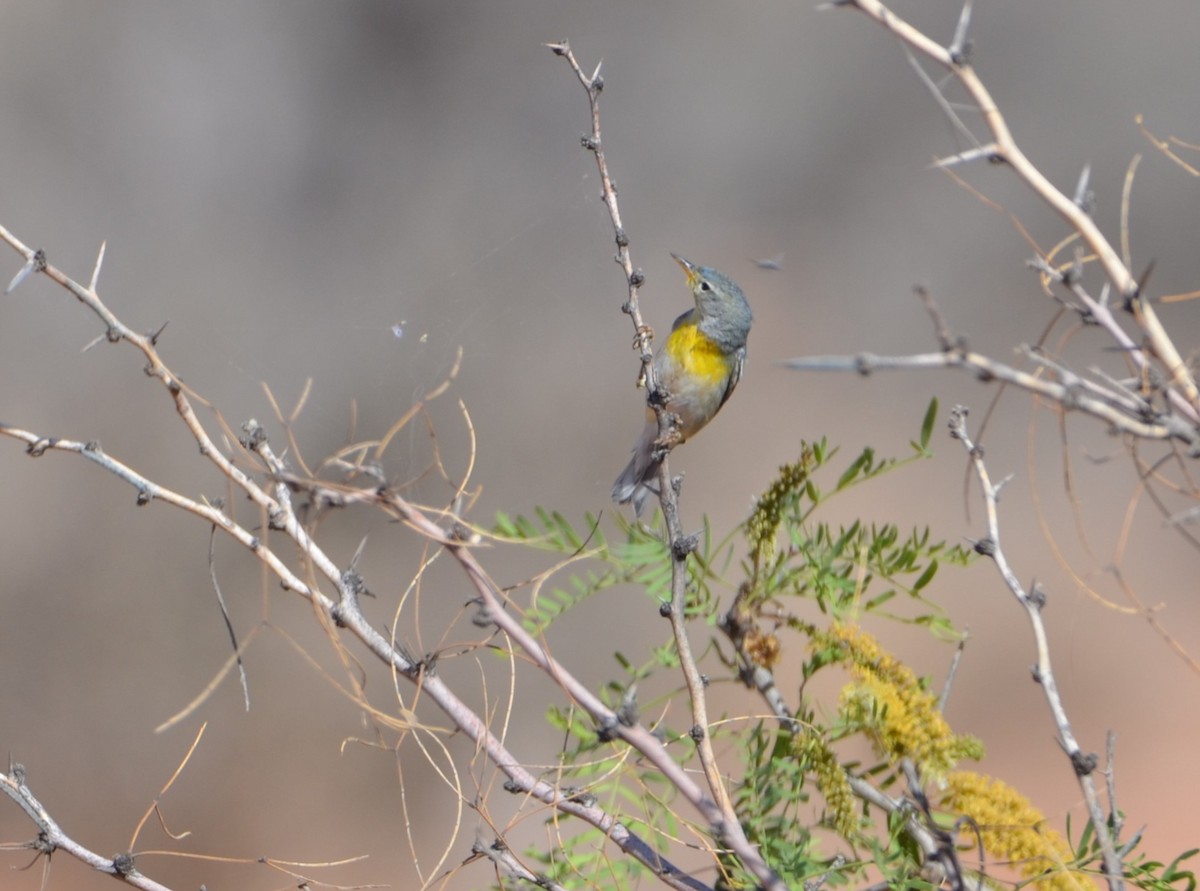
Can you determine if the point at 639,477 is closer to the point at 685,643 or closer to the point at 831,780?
the point at 831,780

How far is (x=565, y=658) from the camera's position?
16.0 feet

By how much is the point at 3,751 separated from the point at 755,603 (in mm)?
4170

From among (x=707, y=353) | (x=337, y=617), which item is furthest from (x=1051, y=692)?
(x=707, y=353)

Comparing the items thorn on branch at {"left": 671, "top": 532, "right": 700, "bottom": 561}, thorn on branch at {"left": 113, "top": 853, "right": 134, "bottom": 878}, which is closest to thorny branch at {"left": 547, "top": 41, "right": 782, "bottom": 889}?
thorn on branch at {"left": 671, "top": 532, "right": 700, "bottom": 561}

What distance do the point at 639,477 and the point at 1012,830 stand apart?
172 cm

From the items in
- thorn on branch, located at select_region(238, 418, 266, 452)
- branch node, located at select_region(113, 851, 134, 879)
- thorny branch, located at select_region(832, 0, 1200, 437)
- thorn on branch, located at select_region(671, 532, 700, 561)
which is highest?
thorny branch, located at select_region(832, 0, 1200, 437)

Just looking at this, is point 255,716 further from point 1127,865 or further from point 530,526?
point 1127,865

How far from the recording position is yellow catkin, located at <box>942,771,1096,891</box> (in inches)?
35.0

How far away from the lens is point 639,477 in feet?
8.46

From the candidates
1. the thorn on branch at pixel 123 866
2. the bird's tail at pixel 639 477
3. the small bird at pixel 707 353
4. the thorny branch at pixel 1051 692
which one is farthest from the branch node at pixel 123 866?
the small bird at pixel 707 353

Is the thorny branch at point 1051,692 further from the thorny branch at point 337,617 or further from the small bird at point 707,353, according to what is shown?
the small bird at point 707,353

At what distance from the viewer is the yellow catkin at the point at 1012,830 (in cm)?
89

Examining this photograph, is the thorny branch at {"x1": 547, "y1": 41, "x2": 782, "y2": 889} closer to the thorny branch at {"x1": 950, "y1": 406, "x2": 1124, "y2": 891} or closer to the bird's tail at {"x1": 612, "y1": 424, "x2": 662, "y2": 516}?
the thorny branch at {"x1": 950, "y1": 406, "x2": 1124, "y2": 891}

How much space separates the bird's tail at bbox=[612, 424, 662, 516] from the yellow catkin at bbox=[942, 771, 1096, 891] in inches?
59.5
